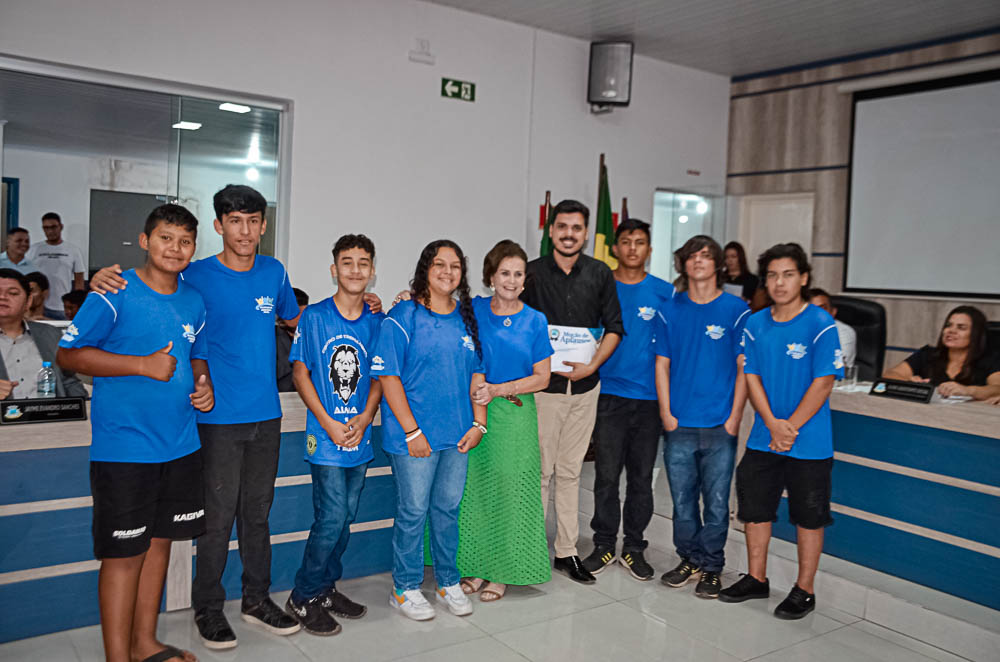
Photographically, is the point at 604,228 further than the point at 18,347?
Yes

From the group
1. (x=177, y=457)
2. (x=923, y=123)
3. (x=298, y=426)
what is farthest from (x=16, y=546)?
(x=923, y=123)

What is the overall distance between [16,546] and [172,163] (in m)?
3.22

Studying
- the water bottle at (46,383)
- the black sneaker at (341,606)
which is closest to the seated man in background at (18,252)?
the water bottle at (46,383)

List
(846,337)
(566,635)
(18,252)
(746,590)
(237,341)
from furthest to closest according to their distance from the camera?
(846,337) → (18,252) → (746,590) → (566,635) → (237,341)

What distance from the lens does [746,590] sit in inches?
134

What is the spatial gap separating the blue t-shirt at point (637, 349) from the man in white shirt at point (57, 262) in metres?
3.68

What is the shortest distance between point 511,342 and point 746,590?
154 centimetres

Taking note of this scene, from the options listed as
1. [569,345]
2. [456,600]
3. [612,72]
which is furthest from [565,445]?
[612,72]

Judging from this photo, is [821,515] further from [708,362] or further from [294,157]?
[294,157]

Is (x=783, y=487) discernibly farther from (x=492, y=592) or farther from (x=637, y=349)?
(x=492, y=592)

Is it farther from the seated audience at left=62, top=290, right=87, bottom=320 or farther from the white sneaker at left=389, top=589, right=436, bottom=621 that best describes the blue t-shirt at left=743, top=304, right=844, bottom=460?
the seated audience at left=62, top=290, right=87, bottom=320

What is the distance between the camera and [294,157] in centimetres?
554

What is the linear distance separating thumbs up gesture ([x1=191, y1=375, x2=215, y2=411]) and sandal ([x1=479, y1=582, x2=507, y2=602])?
1445mm

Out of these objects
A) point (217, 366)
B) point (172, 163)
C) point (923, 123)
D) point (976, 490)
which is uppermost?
point (923, 123)
